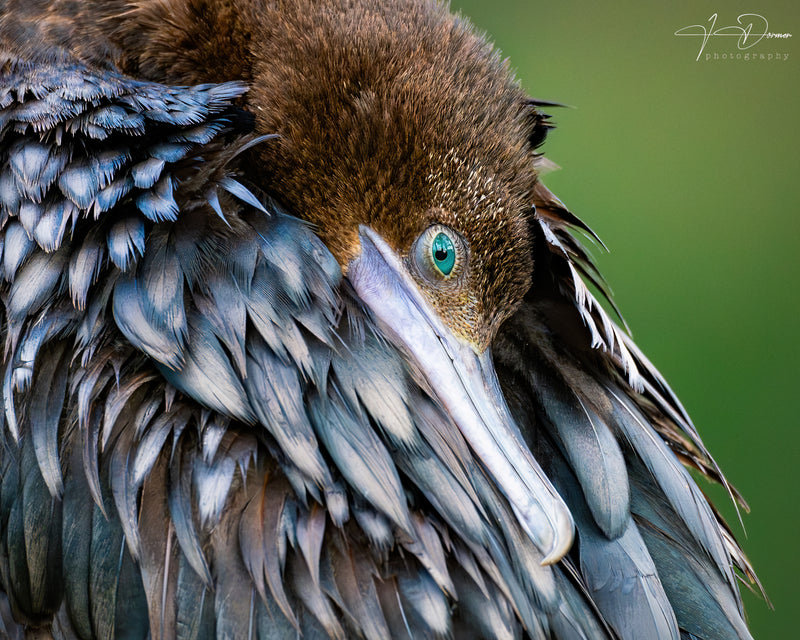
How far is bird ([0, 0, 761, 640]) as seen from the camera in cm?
88

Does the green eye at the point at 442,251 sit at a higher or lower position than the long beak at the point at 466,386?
higher

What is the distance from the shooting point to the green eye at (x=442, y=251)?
1.14m

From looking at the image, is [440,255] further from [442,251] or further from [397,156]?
[397,156]

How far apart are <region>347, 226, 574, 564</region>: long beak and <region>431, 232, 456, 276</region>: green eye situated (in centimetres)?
5

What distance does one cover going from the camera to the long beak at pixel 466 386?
0.94 m

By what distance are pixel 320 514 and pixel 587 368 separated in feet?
1.40
